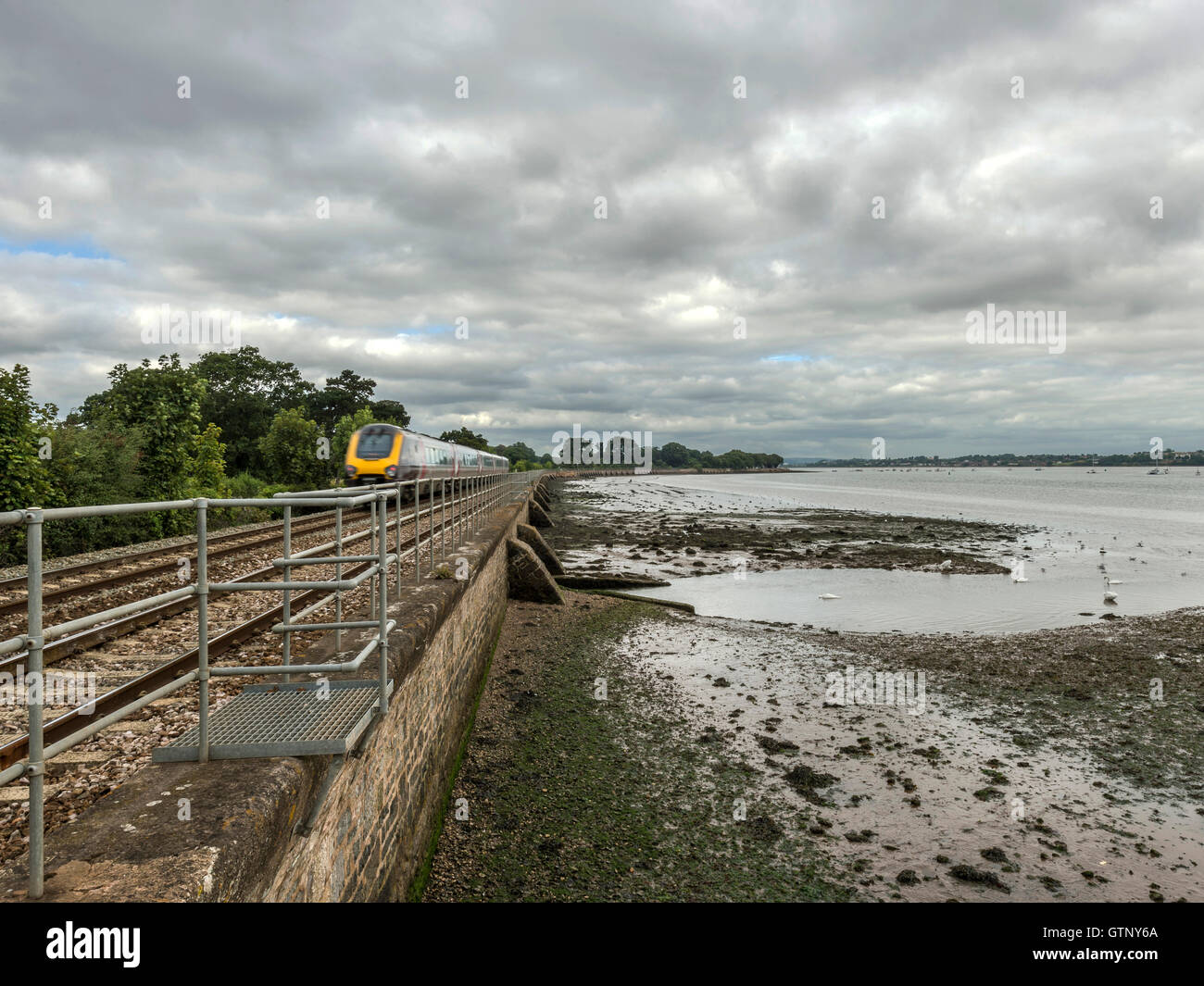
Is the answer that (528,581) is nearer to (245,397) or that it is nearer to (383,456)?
(383,456)

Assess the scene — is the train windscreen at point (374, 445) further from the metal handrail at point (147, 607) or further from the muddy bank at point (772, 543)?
the metal handrail at point (147, 607)

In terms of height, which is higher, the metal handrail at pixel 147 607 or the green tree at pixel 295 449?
the green tree at pixel 295 449

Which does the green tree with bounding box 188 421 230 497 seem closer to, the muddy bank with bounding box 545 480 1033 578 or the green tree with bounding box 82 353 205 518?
the green tree with bounding box 82 353 205 518

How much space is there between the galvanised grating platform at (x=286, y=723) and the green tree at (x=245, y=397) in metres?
38.1

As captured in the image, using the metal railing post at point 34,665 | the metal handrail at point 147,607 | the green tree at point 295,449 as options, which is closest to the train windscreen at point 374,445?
the metal handrail at point 147,607

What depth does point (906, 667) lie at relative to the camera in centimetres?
1063

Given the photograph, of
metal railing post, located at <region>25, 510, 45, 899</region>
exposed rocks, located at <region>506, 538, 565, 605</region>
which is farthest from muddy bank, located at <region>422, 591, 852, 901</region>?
exposed rocks, located at <region>506, 538, 565, 605</region>

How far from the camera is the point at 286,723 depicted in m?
3.39

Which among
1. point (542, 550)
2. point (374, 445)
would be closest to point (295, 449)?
point (374, 445)

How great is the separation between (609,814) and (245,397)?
168 ft

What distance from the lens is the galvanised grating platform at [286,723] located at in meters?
3.02

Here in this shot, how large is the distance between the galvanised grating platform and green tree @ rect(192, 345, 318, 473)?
38.1 m
